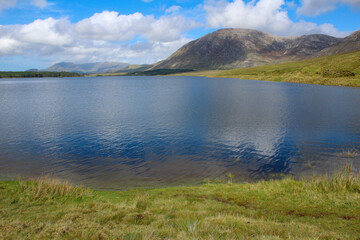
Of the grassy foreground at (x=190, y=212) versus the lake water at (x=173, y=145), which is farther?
the lake water at (x=173, y=145)

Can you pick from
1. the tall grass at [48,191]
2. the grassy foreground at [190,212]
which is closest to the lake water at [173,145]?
the tall grass at [48,191]

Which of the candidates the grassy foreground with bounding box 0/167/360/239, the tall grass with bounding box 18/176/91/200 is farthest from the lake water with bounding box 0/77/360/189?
the grassy foreground with bounding box 0/167/360/239

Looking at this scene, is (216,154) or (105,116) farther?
(105,116)

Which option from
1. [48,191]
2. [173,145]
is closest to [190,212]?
[48,191]

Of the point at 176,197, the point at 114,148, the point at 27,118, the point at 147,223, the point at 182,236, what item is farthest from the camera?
the point at 27,118

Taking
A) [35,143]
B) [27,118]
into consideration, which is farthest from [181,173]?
[27,118]

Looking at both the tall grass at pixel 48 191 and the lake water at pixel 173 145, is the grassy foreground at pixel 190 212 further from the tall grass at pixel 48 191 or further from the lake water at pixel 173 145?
the lake water at pixel 173 145

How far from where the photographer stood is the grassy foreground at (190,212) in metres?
10.1

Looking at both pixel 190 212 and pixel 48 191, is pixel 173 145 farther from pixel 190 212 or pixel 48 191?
pixel 190 212

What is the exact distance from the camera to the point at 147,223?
462 inches

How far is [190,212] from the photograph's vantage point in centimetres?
1292

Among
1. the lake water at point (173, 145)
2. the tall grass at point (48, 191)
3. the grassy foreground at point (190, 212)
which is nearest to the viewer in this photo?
the grassy foreground at point (190, 212)

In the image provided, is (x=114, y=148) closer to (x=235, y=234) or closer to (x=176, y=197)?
(x=176, y=197)

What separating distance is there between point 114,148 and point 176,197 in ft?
54.1
